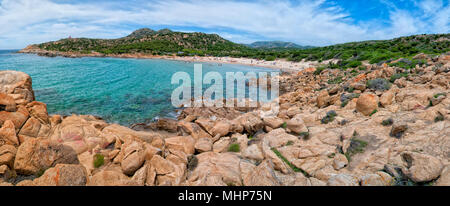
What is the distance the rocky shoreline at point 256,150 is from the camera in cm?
581

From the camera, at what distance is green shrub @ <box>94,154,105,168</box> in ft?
23.5

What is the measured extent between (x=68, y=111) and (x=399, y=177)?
23588mm

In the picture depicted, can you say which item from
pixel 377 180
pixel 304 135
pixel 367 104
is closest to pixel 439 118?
pixel 367 104

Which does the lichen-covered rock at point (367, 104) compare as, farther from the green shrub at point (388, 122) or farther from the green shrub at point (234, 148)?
the green shrub at point (234, 148)

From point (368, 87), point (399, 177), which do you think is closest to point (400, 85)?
point (368, 87)

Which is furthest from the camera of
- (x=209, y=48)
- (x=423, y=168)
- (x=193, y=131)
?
(x=209, y=48)

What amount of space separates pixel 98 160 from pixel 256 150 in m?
6.51

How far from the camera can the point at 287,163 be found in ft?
24.4

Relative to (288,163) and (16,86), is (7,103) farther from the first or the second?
(288,163)

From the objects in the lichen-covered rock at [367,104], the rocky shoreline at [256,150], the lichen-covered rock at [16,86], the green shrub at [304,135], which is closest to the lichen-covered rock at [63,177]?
the rocky shoreline at [256,150]

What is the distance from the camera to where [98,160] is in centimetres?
724

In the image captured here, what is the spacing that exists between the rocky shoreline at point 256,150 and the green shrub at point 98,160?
3 centimetres

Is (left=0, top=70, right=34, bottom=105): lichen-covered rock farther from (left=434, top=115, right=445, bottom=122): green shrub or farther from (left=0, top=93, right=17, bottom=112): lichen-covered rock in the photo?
(left=434, top=115, right=445, bottom=122): green shrub
